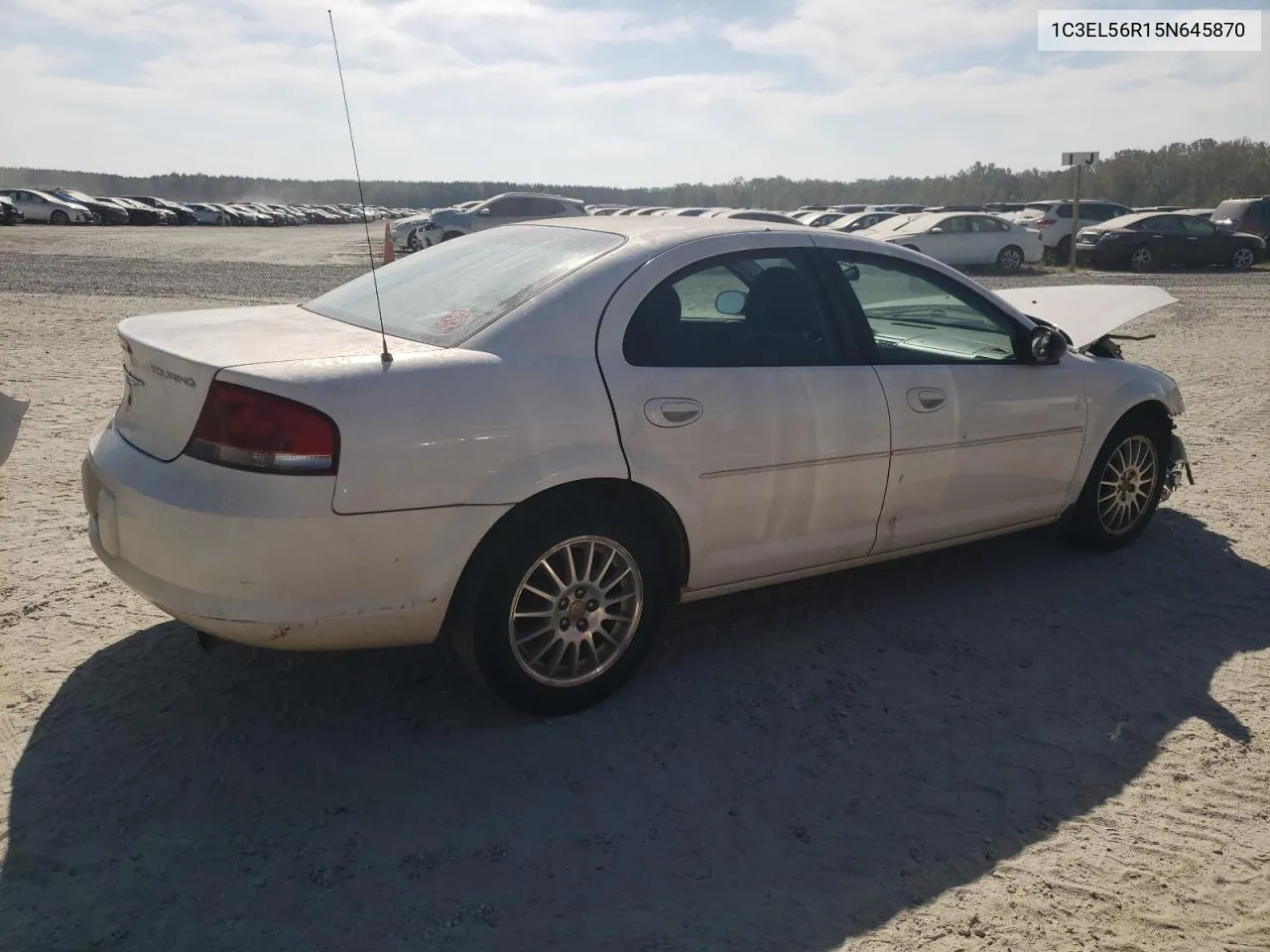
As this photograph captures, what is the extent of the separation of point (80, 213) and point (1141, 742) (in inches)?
2133

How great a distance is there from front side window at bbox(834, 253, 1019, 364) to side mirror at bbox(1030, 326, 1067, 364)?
9 cm

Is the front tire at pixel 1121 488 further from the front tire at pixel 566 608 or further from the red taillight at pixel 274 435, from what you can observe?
the red taillight at pixel 274 435

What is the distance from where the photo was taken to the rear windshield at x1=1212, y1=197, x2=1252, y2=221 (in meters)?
25.7

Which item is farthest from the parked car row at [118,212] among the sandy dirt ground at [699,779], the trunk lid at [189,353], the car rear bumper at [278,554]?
the car rear bumper at [278,554]

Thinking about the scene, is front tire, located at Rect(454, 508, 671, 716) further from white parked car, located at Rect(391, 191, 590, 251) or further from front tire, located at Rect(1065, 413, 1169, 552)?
white parked car, located at Rect(391, 191, 590, 251)

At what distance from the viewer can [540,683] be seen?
132 inches

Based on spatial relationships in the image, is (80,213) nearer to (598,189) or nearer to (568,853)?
(568,853)

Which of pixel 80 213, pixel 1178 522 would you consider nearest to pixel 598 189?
pixel 80 213

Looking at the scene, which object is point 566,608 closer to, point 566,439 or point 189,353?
point 566,439

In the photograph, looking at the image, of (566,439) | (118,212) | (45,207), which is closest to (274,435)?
(566,439)

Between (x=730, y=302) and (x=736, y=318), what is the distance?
72 mm

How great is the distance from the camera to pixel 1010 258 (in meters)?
23.9

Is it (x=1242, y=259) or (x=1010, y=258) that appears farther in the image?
(x=1242, y=259)

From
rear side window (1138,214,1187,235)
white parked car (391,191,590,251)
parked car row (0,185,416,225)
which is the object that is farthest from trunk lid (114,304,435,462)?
parked car row (0,185,416,225)
